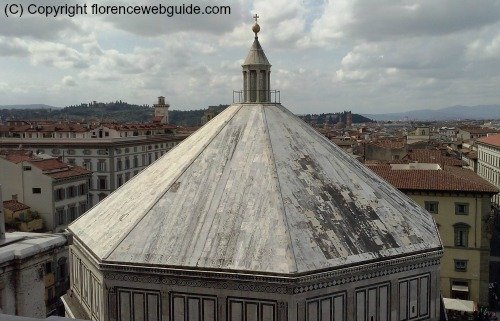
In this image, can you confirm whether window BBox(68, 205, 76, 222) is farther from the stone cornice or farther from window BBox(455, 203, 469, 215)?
window BBox(455, 203, 469, 215)

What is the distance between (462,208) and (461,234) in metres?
1.72

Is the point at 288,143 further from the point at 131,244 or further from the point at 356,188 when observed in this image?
the point at 131,244

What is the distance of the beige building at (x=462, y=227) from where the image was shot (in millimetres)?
34469

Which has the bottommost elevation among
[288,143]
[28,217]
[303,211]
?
[28,217]

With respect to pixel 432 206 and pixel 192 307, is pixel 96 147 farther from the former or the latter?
pixel 192 307

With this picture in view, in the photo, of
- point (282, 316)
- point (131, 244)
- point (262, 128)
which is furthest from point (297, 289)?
point (262, 128)

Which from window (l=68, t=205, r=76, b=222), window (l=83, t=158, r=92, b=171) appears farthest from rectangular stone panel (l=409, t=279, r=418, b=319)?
window (l=83, t=158, r=92, b=171)

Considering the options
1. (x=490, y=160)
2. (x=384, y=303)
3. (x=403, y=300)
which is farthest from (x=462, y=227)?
(x=490, y=160)

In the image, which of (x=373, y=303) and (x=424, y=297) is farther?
(x=424, y=297)

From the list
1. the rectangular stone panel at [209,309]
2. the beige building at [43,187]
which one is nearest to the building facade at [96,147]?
the beige building at [43,187]

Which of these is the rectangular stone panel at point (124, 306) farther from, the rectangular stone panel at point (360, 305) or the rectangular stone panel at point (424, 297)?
the rectangular stone panel at point (424, 297)

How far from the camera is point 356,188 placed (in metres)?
19.8

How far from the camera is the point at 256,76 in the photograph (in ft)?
76.2

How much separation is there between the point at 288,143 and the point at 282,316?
24.0ft
